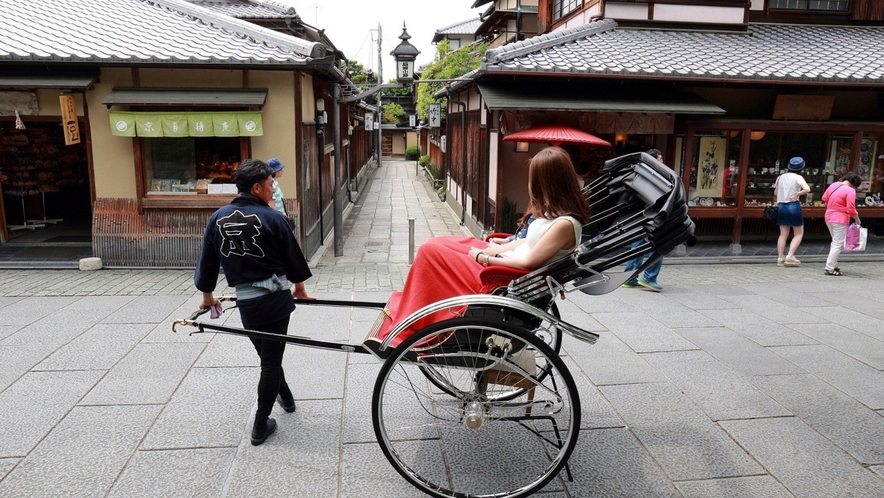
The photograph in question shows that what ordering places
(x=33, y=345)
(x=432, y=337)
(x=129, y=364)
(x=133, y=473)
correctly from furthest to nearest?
(x=33, y=345) → (x=129, y=364) → (x=133, y=473) → (x=432, y=337)

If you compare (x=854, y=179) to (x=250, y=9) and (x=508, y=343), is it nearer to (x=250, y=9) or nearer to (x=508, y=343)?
(x=508, y=343)

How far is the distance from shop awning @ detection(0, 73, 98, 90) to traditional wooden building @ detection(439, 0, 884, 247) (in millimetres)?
5954

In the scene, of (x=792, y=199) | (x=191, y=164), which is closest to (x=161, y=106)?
(x=191, y=164)

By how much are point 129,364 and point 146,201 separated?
177 inches

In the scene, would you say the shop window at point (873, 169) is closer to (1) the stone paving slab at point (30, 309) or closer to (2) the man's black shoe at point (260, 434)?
(2) the man's black shoe at point (260, 434)

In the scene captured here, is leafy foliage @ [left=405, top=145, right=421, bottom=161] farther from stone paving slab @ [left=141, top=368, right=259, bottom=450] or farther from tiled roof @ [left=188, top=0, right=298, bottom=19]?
stone paving slab @ [left=141, top=368, right=259, bottom=450]

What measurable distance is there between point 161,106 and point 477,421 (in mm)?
7561

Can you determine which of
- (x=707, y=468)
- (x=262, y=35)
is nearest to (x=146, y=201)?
(x=262, y=35)

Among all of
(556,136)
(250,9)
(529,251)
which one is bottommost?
(529,251)

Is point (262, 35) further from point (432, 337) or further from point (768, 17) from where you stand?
point (768, 17)

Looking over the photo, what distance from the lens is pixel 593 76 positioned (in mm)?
9180

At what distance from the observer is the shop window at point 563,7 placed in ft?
43.1

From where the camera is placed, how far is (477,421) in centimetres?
322

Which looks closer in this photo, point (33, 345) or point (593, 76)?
point (33, 345)
